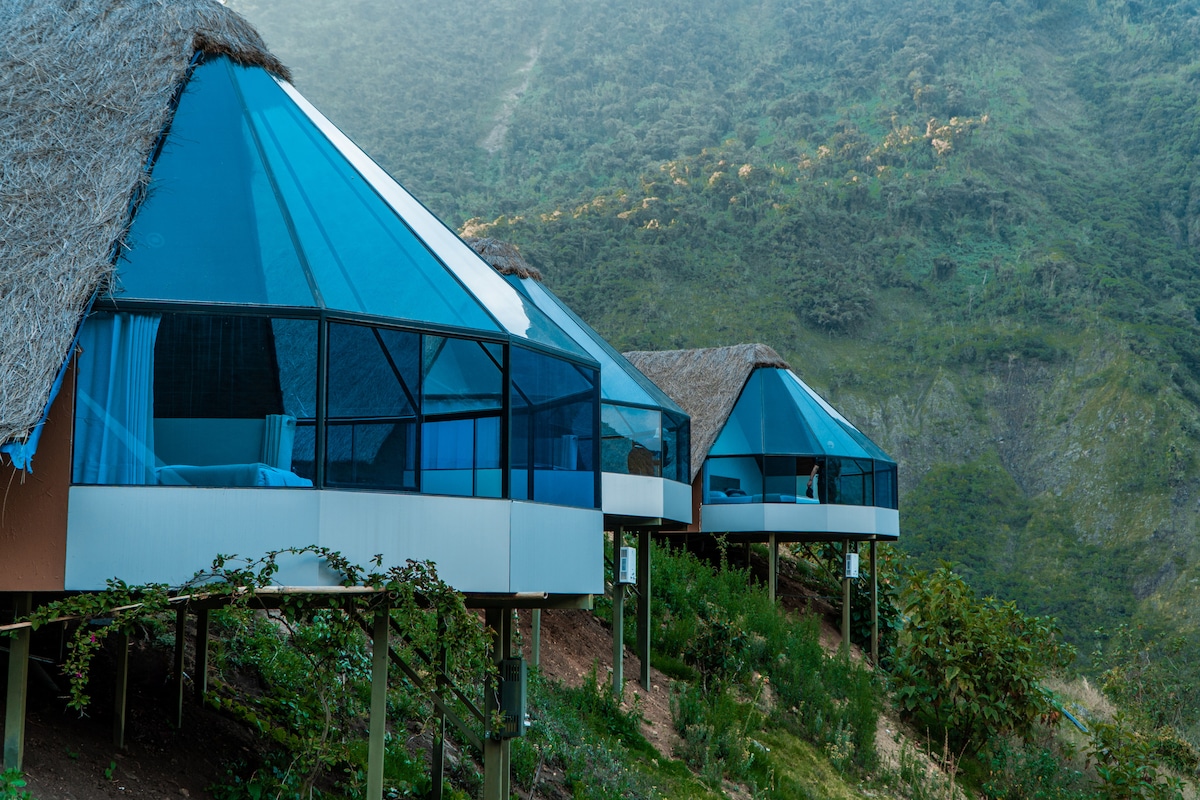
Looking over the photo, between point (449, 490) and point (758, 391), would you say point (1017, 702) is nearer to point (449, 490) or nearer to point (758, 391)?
point (758, 391)

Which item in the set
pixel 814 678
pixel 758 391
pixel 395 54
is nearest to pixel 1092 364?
pixel 758 391

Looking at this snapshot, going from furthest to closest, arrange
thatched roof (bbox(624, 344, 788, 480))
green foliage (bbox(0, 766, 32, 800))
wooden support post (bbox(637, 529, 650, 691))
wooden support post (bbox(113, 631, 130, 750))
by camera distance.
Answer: thatched roof (bbox(624, 344, 788, 480)) < wooden support post (bbox(637, 529, 650, 691)) < wooden support post (bbox(113, 631, 130, 750)) < green foliage (bbox(0, 766, 32, 800))

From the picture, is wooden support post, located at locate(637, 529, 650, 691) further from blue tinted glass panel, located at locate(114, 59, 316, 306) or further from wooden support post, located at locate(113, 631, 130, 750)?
blue tinted glass panel, located at locate(114, 59, 316, 306)

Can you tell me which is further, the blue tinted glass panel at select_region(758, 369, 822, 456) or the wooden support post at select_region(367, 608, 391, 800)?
the blue tinted glass panel at select_region(758, 369, 822, 456)

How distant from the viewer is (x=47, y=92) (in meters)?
9.53

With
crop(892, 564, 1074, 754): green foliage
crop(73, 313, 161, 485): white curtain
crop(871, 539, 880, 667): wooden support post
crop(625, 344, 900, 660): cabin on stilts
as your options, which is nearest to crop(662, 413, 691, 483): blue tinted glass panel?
crop(625, 344, 900, 660): cabin on stilts

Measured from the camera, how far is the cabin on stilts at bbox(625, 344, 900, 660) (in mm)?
22594

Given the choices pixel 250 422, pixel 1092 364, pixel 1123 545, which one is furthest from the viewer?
pixel 1092 364

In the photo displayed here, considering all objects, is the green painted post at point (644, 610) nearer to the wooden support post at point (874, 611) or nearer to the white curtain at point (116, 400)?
the wooden support post at point (874, 611)

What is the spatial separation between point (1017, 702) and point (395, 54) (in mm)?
80195

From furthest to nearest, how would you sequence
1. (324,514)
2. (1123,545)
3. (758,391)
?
1. (1123,545)
2. (758,391)
3. (324,514)

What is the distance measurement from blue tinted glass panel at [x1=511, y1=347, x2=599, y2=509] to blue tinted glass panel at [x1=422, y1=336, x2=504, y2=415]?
0.57ft

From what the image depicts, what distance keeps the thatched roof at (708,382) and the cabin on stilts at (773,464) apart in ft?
0.08

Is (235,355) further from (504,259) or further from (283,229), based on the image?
(504,259)
